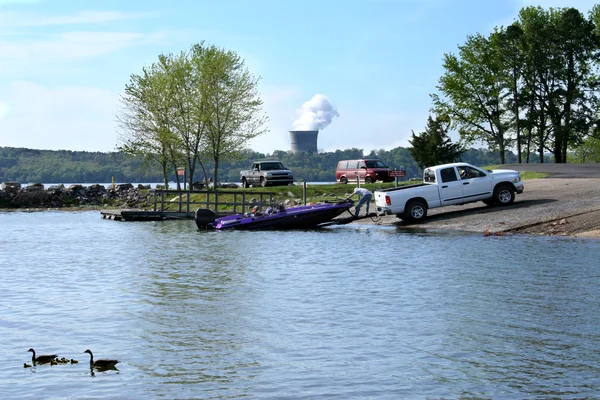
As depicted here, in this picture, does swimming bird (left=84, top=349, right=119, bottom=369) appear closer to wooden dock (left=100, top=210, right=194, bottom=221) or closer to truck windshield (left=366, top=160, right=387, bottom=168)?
wooden dock (left=100, top=210, right=194, bottom=221)

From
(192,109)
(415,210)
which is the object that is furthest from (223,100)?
(415,210)

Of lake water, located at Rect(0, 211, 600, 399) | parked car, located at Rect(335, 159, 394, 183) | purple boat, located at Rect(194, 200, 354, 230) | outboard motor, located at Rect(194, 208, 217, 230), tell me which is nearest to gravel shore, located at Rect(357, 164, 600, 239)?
lake water, located at Rect(0, 211, 600, 399)

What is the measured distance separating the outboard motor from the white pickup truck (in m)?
9.61

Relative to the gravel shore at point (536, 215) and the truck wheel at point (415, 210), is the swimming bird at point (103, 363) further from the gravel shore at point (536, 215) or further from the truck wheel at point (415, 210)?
the truck wheel at point (415, 210)

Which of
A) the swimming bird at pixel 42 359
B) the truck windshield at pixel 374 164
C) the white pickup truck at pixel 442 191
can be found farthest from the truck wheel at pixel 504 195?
the swimming bird at pixel 42 359

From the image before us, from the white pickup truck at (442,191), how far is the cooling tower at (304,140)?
106 m

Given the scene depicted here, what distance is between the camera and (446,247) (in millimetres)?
30469

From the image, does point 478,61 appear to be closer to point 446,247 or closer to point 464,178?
point 464,178

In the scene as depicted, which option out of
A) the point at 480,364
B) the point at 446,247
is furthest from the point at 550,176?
the point at 480,364

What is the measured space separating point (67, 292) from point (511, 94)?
60157mm

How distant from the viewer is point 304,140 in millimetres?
145250

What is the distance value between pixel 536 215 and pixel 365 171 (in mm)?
28891

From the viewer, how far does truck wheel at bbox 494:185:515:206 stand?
1529 inches

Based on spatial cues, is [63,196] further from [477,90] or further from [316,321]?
[316,321]
